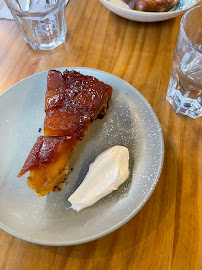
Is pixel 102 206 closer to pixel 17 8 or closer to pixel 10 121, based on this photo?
pixel 10 121

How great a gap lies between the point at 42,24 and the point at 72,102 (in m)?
0.46

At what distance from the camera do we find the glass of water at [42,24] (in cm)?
96

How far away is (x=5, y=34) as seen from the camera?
1.06 metres

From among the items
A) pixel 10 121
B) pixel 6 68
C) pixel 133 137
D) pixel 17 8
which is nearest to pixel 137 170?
pixel 133 137

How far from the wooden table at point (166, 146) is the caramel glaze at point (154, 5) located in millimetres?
87

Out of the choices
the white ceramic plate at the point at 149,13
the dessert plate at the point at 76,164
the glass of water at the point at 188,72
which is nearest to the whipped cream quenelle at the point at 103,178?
the dessert plate at the point at 76,164

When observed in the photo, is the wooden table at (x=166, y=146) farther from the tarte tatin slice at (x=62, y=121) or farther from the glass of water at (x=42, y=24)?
the tarte tatin slice at (x=62, y=121)

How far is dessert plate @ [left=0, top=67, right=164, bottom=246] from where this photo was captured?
58cm

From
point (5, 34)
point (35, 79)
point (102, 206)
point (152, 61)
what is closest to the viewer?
point (102, 206)

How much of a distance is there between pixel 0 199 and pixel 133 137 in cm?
40

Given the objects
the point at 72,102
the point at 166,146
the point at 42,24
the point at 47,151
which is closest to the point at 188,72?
the point at 166,146

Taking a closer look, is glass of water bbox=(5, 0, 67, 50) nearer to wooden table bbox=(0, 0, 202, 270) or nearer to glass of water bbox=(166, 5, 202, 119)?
wooden table bbox=(0, 0, 202, 270)

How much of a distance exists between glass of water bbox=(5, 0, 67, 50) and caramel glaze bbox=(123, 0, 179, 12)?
0.95ft

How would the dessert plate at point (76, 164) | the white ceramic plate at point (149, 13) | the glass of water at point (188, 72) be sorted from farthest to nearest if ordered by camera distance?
the white ceramic plate at point (149, 13)
the glass of water at point (188, 72)
the dessert plate at point (76, 164)
